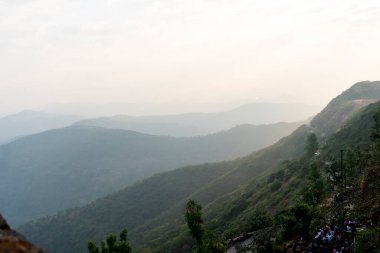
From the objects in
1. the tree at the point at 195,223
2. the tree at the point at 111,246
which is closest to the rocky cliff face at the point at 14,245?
the tree at the point at 111,246

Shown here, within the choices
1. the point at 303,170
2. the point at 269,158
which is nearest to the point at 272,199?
the point at 303,170

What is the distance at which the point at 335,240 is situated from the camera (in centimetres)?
2844

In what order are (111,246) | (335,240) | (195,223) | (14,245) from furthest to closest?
(195,223) < (111,246) < (335,240) < (14,245)

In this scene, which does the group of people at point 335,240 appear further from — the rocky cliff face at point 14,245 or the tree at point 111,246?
the rocky cliff face at point 14,245

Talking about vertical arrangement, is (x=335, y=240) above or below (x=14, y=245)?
below

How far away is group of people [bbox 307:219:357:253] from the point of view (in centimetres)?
2756

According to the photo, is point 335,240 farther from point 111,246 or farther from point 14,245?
point 14,245

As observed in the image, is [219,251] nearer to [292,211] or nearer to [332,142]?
[292,211]

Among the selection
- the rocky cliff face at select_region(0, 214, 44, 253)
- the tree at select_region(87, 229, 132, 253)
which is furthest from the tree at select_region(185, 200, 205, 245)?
the rocky cliff face at select_region(0, 214, 44, 253)

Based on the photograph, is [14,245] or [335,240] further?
[335,240]

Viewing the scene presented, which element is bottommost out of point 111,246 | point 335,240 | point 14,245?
point 335,240

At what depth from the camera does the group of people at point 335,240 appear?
2756cm

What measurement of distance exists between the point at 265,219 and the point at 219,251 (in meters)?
Result: 27.9

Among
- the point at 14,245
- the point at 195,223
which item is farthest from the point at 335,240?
the point at 14,245
